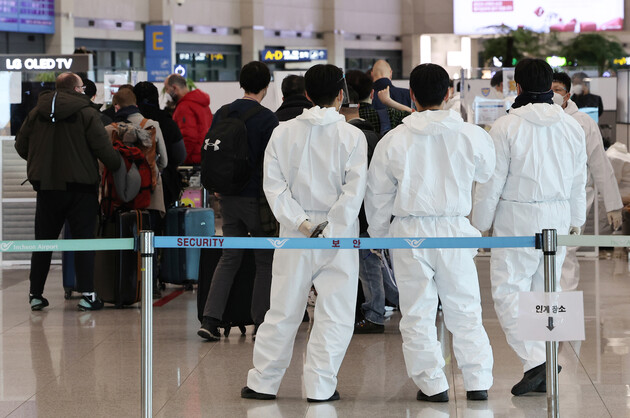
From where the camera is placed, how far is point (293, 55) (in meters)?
28.5

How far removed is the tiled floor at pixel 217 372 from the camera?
14.9ft

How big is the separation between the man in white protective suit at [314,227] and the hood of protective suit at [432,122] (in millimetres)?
252

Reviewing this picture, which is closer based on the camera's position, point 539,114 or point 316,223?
point 316,223

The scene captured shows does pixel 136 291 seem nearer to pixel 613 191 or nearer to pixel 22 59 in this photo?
pixel 613 191

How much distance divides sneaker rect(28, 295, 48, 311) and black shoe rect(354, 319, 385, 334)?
245 centimetres

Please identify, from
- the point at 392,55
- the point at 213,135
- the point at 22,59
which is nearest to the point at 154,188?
the point at 213,135

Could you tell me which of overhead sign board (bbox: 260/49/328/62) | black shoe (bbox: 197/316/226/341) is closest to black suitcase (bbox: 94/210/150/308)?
black shoe (bbox: 197/316/226/341)

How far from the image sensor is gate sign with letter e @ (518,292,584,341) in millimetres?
3783

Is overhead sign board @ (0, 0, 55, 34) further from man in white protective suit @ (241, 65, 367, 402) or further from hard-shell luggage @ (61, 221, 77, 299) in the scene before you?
man in white protective suit @ (241, 65, 367, 402)

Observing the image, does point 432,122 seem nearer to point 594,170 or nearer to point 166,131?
point 594,170

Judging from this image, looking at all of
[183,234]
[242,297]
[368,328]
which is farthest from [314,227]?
[183,234]

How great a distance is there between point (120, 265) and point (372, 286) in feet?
6.45

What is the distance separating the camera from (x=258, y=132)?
575 cm

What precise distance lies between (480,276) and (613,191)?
2.97m
